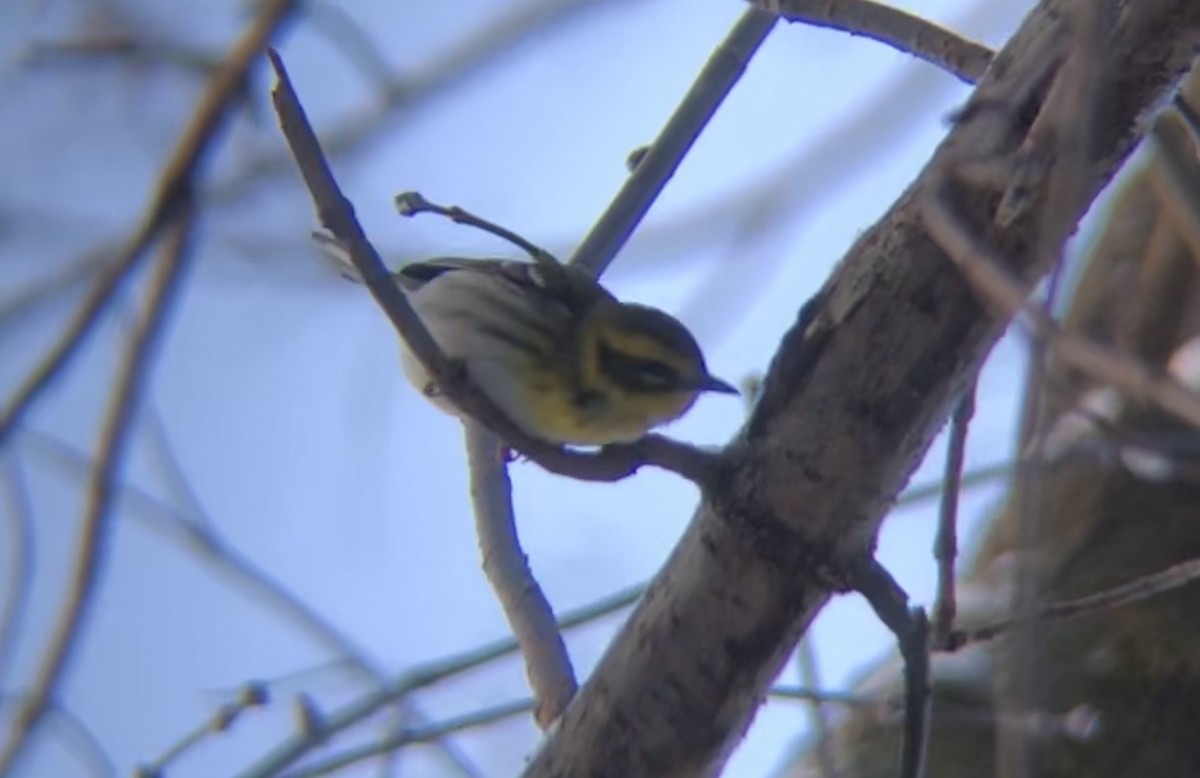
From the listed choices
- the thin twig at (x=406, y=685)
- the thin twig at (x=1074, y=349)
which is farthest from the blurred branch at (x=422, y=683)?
the thin twig at (x=1074, y=349)

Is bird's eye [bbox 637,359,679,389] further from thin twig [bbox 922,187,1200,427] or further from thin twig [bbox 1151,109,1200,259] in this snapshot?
thin twig [bbox 922,187,1200,427]

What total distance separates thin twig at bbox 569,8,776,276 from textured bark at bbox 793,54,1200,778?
0.71m

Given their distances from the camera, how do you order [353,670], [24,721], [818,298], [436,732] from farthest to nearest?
[353,670] < [436,732] < [24,721] < [818,298]

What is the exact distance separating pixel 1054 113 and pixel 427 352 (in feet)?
2.36

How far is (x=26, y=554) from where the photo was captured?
2.71m

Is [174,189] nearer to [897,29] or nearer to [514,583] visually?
[514,583]

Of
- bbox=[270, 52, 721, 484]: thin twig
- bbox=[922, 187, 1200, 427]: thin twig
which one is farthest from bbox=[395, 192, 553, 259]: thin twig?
bbox=[922, 187, 1200, 427]: thin twig

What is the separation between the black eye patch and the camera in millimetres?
2787

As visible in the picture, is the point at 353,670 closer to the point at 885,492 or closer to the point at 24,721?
the point at 24,721

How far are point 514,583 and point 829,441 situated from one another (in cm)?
88

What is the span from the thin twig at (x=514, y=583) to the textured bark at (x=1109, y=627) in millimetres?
592

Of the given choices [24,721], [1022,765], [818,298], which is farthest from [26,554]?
[1022,765]

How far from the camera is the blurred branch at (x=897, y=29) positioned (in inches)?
89.0

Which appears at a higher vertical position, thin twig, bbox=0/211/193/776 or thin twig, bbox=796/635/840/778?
thin twig, bbox=0/211/193/776
